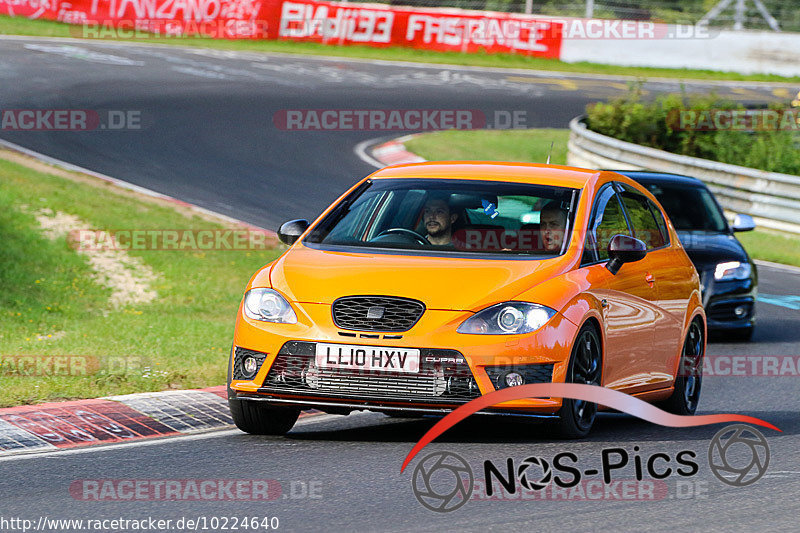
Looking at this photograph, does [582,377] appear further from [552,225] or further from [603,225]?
[603,225]

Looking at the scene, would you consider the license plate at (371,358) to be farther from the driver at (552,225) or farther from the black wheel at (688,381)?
the black wheel at (688,381)

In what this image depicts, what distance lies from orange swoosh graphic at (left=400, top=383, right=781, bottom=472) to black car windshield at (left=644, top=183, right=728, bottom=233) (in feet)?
16.9

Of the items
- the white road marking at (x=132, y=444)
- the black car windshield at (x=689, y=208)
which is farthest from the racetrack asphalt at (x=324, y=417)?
the black car windshield at (x=689, y=208)

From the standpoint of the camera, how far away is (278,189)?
69.4 feet

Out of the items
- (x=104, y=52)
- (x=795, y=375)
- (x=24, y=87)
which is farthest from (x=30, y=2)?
(x=795, y=375)

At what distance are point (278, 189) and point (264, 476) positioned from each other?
1460cm

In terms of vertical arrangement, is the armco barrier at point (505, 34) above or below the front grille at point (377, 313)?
below

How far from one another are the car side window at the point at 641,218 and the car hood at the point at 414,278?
1.38 m

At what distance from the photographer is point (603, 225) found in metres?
8.64

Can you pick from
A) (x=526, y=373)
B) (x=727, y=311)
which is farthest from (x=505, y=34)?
(x=526, y=373)

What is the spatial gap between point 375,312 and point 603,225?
200 centimetres

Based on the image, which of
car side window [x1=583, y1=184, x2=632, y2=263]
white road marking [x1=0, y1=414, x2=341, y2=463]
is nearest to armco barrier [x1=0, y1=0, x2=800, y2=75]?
car side window [x1=583, y1=184, x2=632, y2=263]

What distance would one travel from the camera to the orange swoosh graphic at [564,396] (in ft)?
23.9

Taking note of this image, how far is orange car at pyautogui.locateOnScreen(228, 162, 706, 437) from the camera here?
23.9 ft
